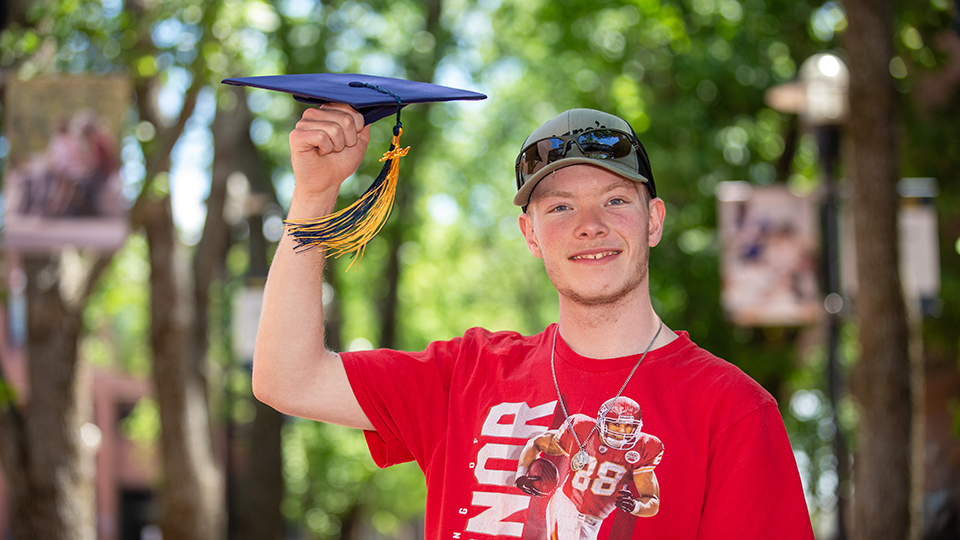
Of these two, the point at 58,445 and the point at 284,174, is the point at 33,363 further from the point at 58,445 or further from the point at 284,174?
the point at 284,174

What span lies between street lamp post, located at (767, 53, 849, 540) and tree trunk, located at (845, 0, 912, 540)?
3.66 ft

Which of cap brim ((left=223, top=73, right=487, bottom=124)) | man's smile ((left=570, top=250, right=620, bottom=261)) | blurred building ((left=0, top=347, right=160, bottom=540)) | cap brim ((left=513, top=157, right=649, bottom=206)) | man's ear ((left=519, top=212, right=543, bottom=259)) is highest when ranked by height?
cap brim ((left=223, top=73, right=487, bottom=124))

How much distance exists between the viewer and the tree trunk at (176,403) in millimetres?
10086

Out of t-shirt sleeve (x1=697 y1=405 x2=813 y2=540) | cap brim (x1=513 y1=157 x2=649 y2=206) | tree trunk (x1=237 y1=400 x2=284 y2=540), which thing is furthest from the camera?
tree trunk (x1=237 y1=400 x2=284 y2=540)

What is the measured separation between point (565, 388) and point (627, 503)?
0.32 meters

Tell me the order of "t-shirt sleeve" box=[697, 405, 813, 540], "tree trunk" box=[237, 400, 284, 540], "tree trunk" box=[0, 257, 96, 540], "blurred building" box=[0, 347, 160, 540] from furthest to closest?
1. "blurred building" box=[0, 347, 160, 540]
2. "tree trunk" box=[237, 400, 284, 540]
3. "tree trunk" box=[0, 257, 96, 540]
4. "t-shirt sleeve" box=[697, 405, 813, 540]

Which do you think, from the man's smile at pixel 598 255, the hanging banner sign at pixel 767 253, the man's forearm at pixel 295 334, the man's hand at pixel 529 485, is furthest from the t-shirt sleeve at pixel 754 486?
the hanging banner sign at pixel 767 253

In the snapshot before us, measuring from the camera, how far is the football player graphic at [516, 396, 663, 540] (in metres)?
2.06

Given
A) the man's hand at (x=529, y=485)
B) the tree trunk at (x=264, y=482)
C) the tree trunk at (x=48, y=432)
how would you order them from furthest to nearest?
the tree trunk at (x=264, y=482), the tree trunk at (x=48, y=432), the man's hand at (x=529, y=485)

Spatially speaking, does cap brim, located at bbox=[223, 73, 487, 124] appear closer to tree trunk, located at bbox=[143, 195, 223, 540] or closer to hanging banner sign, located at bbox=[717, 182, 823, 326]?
hanging banner sign, located at bbox=[717, 182, 823, 326]

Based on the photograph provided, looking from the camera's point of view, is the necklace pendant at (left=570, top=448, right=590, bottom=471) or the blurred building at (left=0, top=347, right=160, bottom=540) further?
the blurred building at (left=0, top=347, right=160, bottom=540)

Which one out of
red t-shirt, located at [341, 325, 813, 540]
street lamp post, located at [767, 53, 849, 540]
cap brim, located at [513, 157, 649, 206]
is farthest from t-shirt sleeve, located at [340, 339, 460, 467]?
street lamp post, located at [767, 53, 849, 540]

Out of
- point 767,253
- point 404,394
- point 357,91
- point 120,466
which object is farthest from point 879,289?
point 120,466

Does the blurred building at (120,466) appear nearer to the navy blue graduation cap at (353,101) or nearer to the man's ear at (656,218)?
the navy blue graduation cap at (353,101)
